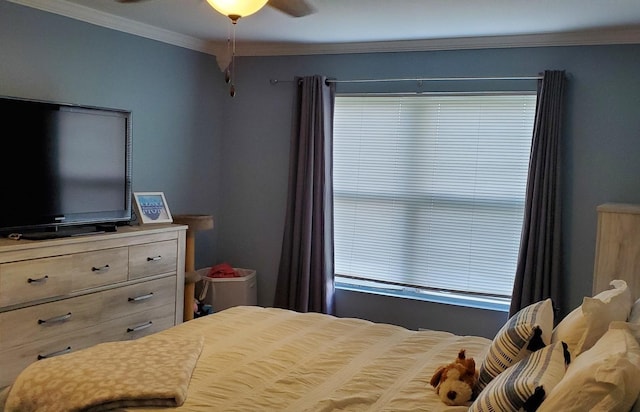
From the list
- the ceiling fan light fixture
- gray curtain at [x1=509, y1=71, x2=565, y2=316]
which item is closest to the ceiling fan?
the ceiling fan light fixture

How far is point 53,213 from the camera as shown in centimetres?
339

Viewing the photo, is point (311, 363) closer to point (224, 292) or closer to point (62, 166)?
point (62, 166)

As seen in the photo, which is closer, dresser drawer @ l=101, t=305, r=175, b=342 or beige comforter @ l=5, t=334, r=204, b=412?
beige comforter @ l=5, t=334, r=204, b=412

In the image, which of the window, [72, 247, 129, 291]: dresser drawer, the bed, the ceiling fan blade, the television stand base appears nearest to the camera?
the bed

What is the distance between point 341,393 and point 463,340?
0.87m

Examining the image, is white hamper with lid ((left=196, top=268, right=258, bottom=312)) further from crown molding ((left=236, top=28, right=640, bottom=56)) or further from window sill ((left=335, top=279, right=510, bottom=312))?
crown molding ((left=236, top=28, right=640, bottom=56))

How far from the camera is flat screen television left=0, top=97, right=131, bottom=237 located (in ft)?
10.4

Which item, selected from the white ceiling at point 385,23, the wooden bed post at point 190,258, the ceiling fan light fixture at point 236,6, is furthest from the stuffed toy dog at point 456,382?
the wooden bed post at point 190,258

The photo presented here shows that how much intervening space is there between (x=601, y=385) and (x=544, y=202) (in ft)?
8.51

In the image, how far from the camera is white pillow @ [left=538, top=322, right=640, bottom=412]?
4.60 feet

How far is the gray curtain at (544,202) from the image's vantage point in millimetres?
3826

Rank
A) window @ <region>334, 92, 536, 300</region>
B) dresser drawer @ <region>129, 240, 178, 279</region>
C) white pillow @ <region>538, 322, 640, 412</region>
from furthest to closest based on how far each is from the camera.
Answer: window @ <region>334, 92, 536, 300</region>, dresser drawer @ <region>129, 240, 178, 279</region>, white pillow @ <region>538, 322, 640, 412</region>

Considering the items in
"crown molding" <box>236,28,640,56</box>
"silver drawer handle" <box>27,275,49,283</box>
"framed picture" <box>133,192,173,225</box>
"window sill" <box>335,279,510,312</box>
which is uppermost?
"crown molding" <box>236,28,640,56</box>

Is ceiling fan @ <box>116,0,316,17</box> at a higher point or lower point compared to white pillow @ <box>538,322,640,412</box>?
higher
